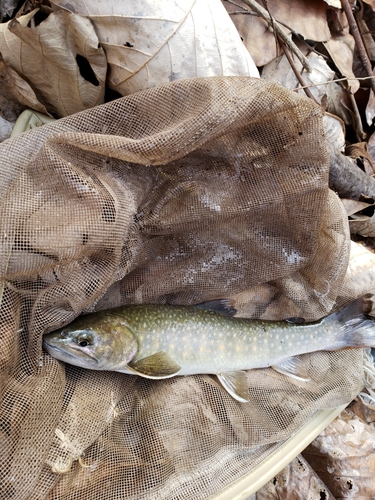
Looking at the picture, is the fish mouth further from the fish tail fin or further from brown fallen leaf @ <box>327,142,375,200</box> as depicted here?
brown fallen leaf @ <box>327,142,375,200</box>

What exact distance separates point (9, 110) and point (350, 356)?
1.80m

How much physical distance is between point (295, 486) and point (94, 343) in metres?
1.48

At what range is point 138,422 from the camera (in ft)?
4.75

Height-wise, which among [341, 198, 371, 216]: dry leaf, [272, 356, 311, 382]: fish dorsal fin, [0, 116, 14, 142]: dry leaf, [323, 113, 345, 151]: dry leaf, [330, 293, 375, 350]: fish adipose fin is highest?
[0, 116, 14, 142]: dry leaf

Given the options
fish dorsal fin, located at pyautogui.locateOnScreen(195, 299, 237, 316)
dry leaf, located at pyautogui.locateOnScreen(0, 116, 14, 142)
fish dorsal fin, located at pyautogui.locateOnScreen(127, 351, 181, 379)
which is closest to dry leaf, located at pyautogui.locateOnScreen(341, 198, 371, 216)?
fish dorsal fin, located at pyautogui.locateOnScreen(195, 299, 237, 316)

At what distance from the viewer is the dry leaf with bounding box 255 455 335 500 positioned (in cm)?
214

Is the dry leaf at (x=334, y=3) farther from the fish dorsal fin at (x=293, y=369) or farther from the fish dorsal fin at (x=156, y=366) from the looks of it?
the fish dorsal fin at (x=156, y=366)

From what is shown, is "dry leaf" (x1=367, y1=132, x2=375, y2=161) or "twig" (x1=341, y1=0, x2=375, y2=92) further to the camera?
"dry leaf" (x1=367, y1=132, x2=375, y2=161)

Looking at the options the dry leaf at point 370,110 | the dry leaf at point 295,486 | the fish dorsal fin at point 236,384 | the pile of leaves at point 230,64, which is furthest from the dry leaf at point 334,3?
the dry leaf at point 295,486

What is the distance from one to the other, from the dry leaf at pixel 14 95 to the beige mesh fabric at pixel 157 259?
428mm

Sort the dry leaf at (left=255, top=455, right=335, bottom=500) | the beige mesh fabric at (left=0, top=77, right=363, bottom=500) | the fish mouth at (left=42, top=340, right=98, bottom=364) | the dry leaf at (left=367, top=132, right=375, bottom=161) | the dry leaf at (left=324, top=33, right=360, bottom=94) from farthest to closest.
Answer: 1. the dry leaf at (left=367, top=132, right=375, bottom=161)
2. the dry leaf at (left=324, top=33, right=360, bottom=94)
3. the dry leaf at (left=255, top=455, right=335, bottom=500)
4. the fish mouth at (left=42, top=340, right=98, bottom=364)
5. the beige mesh fabric at (left=0, top=77, right=363, bottom=500)

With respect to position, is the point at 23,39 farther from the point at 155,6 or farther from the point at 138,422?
the point at 138,422

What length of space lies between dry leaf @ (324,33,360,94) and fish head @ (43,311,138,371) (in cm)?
198

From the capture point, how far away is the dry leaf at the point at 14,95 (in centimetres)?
161
